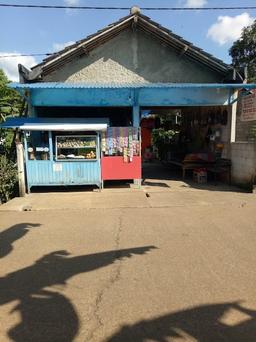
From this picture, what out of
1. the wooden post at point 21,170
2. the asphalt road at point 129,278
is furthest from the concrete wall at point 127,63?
the asphalt road at point 129,278

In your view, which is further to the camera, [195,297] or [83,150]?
[83,150]

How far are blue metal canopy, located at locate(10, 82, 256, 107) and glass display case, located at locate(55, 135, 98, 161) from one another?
1303mm

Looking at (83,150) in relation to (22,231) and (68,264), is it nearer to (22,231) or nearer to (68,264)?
(22,231)

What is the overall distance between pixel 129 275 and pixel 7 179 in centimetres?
660

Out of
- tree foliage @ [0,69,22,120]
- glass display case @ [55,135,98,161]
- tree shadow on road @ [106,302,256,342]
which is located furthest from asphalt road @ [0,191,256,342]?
tree foliage @ [0,69,22,120]

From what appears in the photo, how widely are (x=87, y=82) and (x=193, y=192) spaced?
18.2ft

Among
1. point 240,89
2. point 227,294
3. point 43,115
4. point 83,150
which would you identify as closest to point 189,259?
point 227,294

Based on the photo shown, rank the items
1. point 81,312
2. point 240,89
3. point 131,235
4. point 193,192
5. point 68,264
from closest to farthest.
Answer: point 81,312, point 68,264, point 131,235, point 193,192, point 240,89

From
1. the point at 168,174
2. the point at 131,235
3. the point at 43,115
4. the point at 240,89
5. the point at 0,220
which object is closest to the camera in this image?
the point at 131,235

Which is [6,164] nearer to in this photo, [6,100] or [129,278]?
[129,278]

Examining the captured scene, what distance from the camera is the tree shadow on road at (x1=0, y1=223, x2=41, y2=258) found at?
587cm

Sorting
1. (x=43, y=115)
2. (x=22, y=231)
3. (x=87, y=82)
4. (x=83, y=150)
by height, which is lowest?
(x=22, y=231)

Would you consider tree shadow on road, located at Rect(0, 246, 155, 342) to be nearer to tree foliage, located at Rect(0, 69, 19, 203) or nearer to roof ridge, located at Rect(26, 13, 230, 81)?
tree foliage, located at Rect(0, 69, 19, 203)

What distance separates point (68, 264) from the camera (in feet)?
16.9
